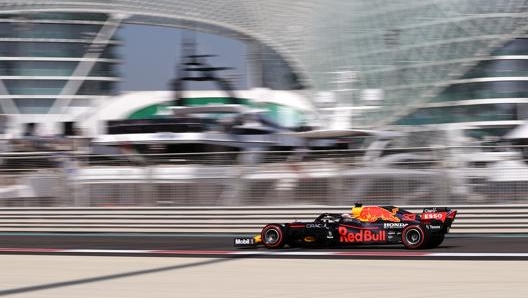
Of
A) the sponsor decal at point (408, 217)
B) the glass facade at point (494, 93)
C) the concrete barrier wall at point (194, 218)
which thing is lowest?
the concrete barrier wall at point (194, 218)

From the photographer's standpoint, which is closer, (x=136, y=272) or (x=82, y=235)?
(x=136, y=272)

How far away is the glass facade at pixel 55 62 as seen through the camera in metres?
69.4

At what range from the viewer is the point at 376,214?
42.6 ft

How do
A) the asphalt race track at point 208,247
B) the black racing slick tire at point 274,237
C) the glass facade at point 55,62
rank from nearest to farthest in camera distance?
1. the asphalt race track at point 208,247
2. the black racing slick tire at point 274,237
3. the glass facade at point 55,62

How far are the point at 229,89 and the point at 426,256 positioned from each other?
47.0 metres

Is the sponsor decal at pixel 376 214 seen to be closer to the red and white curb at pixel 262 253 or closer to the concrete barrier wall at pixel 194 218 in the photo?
the red and white curb at pixel 262 253

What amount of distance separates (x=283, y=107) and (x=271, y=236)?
2008 inches

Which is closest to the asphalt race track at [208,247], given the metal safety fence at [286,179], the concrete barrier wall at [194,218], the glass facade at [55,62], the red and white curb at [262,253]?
the red and white curb at [262,253]

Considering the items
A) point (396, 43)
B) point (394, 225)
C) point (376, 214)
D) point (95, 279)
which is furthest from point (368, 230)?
point (396, 43)

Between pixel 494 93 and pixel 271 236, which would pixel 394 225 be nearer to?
pixel 271 236

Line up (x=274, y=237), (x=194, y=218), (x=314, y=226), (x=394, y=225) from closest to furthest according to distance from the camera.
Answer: (x=394, y=225) < (x=314, y=226) < (x=274, y=237) < (x=194, y=218)

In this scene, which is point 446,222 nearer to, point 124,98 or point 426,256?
point 426,256

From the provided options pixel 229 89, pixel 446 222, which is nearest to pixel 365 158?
pixel 446 222

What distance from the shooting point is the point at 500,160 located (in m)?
16.6
